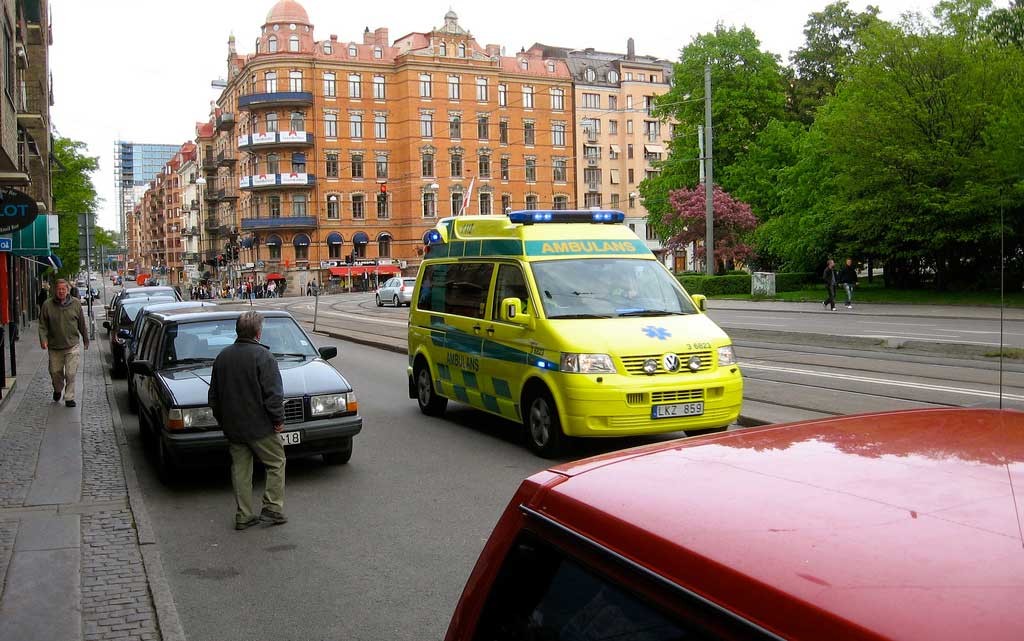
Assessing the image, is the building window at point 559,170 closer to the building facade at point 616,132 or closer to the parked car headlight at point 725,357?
the building facade at point 616,132

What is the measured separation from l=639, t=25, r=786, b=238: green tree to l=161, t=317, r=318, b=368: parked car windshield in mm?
48817

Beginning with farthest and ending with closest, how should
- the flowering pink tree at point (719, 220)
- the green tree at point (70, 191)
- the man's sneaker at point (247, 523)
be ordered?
the green tree at point (70, 191) < the flowering pink tree at point (719, 220) < the man's sneaker at point (247, 523)

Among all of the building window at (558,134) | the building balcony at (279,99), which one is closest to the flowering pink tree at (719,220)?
the building window at (558,134)

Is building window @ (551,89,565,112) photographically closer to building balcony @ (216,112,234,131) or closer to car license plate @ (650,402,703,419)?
building balcony @ (216,112,234,131)

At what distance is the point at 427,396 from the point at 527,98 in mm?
81113

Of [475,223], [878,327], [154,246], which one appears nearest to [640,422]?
[475,223]

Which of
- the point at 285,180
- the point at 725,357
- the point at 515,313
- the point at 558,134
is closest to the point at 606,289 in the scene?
the point at 515,313

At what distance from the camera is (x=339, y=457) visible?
9711 mm

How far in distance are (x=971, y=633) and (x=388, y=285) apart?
5122 centimetres

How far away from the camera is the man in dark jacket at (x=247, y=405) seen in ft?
24.0

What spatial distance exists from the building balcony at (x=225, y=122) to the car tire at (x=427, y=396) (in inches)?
3488

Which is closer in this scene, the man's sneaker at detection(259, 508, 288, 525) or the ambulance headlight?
the man's sneaker at detection(259, 508, 288, 525)

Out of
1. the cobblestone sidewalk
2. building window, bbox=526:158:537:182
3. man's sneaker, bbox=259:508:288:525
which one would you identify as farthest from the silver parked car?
building window, bbox=526:158:537:182

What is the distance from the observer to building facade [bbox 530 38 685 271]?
3735 inches
